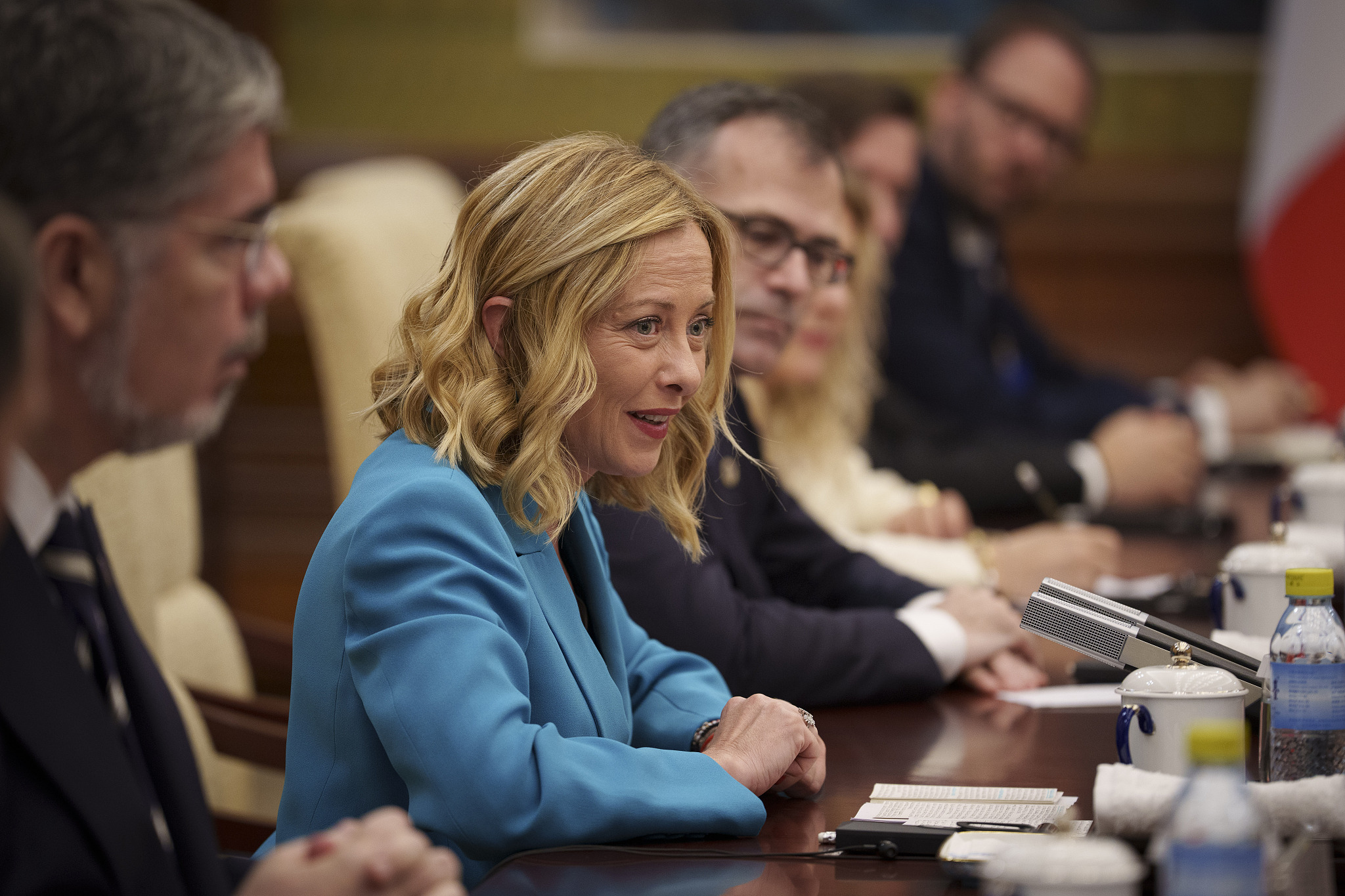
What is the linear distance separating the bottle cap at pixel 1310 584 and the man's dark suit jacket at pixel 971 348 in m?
2.78

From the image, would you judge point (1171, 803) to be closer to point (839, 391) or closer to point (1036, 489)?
point (839, 391)

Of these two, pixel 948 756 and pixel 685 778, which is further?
pixel 948 756

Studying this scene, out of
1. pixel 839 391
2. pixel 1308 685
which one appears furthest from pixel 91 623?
pixel 839 391

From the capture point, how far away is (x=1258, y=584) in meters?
1.72

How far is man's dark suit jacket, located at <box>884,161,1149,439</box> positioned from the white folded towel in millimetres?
2986

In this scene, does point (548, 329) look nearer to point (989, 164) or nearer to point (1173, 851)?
point (1173, 851)

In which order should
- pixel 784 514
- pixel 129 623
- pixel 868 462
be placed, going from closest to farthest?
pixel 129 623
pixel 784 514
pixel 868 462

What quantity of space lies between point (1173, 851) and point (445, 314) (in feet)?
2.78

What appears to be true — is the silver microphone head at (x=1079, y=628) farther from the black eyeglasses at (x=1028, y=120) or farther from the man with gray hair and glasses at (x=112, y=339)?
the black eyeglasses at (x=1028, y=120)

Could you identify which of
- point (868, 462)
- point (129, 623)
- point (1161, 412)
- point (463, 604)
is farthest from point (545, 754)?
point (1161, 412)

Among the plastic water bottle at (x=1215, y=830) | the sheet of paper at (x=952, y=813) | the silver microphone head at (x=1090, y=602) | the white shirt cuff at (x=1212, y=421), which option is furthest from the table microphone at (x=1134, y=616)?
the white shirt cuff at (x=1212, y=421)

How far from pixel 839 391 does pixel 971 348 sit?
4.01ft

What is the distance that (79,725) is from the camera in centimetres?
105

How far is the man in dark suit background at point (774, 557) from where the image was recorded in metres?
1.76
